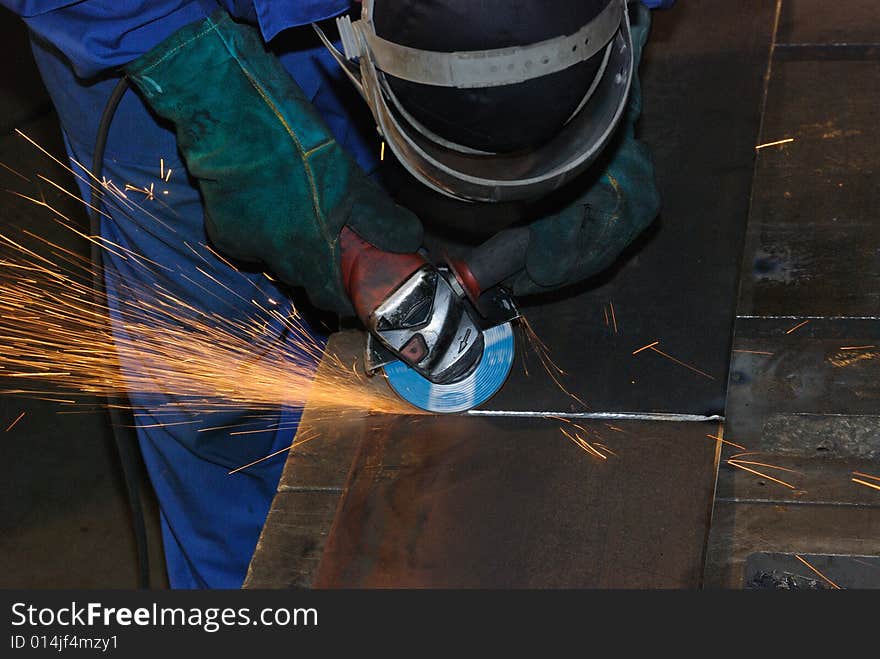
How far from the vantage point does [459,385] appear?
2193mm

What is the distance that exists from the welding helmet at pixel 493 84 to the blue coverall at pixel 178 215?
39 cm

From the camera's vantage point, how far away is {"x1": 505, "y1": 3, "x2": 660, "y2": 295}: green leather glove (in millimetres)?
2092

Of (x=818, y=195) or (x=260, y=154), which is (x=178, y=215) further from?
(x=818, y=195)

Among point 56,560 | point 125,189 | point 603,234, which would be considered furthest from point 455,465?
point 56,560

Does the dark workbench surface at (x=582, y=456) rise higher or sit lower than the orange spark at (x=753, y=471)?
higher

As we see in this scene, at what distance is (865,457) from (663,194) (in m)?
0.74

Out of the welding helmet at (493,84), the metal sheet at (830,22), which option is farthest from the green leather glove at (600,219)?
the metal sheet at (830,22)

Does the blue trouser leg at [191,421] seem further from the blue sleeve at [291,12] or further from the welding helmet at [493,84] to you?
the welding helmet at [493,84]

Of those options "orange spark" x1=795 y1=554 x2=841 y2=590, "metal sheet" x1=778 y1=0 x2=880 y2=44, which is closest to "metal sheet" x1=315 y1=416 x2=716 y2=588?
"orange spark" x1=795 y1=554 x2=841 y2=590

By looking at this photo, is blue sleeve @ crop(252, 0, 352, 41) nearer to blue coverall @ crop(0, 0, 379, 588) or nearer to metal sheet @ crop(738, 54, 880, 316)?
blue coverall @ crop(0, 0, 379, 588)

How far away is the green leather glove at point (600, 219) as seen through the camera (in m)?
2.09

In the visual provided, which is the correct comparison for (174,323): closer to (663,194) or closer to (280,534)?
(280,534)

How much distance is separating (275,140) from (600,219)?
656mm

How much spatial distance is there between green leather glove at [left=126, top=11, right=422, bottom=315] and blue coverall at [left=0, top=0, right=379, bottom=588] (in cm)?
7
